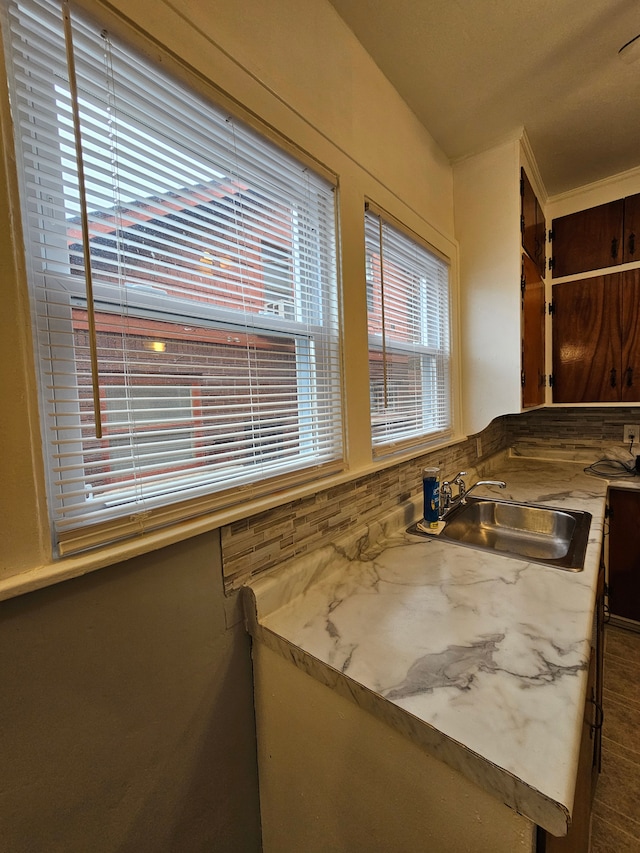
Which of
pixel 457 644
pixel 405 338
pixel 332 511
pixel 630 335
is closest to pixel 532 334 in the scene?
pixel 630 335

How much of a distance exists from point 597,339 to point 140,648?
288 centimetres

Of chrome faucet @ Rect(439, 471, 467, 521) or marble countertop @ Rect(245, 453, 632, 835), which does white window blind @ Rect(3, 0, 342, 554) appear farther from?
chrome faucet @ Rect(439, 471, 467, 521)

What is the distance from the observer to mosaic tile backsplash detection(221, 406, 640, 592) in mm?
931

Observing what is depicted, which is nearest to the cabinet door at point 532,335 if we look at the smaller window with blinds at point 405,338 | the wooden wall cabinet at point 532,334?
the wooden wall cabinet at point 532,334

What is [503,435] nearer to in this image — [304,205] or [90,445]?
[304,205]

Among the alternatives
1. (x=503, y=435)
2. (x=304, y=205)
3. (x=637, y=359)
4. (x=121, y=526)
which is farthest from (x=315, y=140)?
(x=503, y=435)

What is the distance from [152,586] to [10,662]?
0.23m

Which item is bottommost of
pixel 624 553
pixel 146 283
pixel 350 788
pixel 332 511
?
pixel 624 553

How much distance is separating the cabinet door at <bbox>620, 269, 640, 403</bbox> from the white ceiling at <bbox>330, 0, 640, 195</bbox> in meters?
0.70

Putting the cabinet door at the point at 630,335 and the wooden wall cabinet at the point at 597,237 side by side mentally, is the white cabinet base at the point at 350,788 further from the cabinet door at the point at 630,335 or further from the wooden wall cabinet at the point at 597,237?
the wooden wall cabinet at the point at 597,237

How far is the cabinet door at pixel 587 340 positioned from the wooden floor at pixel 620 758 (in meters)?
1.47

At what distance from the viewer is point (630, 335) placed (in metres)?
2.29

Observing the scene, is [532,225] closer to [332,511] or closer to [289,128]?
[289,128]

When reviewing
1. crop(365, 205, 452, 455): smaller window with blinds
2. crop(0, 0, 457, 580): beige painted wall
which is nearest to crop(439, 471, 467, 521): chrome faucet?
crop(365, 205, 452, 455): smaller window with blinds
